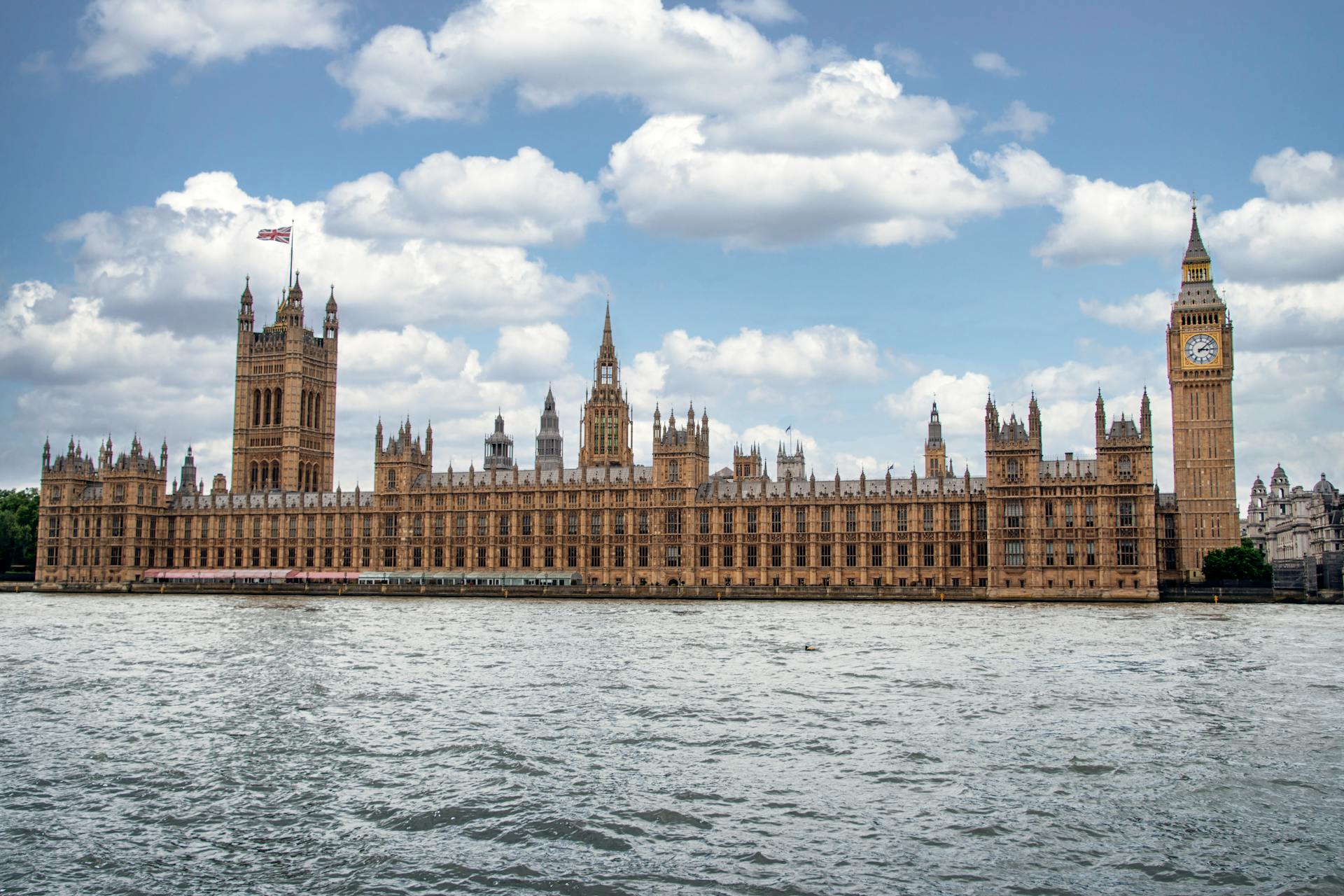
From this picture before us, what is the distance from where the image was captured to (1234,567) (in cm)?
11300

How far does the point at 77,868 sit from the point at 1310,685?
40135 millimetres

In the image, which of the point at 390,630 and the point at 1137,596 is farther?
the point at 1137,596

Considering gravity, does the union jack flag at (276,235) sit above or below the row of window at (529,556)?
above

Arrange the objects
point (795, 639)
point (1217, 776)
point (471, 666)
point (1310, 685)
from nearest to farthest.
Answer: point (1217, 776), point (1310, 685), point (471, 666), point (795, 639)

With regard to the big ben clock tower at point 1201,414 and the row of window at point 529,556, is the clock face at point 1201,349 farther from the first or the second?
the row of window at point 529,556

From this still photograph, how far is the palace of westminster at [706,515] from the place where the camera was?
11519 cm

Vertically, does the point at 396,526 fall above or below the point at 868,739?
above

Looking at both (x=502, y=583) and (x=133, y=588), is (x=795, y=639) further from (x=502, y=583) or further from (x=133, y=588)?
(x=133, y=588)

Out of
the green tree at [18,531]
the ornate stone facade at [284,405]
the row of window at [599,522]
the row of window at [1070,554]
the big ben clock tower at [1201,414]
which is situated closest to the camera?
the row of window at [1070,554]

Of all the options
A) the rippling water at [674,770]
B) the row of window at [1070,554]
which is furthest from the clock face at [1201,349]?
the rippling water at [674,770]

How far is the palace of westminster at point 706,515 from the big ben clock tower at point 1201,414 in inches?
6.2

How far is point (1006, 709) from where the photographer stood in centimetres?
3891

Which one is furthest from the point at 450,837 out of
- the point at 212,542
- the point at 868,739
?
the point at 212,542

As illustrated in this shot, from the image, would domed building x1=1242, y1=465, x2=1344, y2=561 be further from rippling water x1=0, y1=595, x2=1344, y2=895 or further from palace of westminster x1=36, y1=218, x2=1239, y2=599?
rippling water x1=0, y1=595, x2=1344, y2=895
